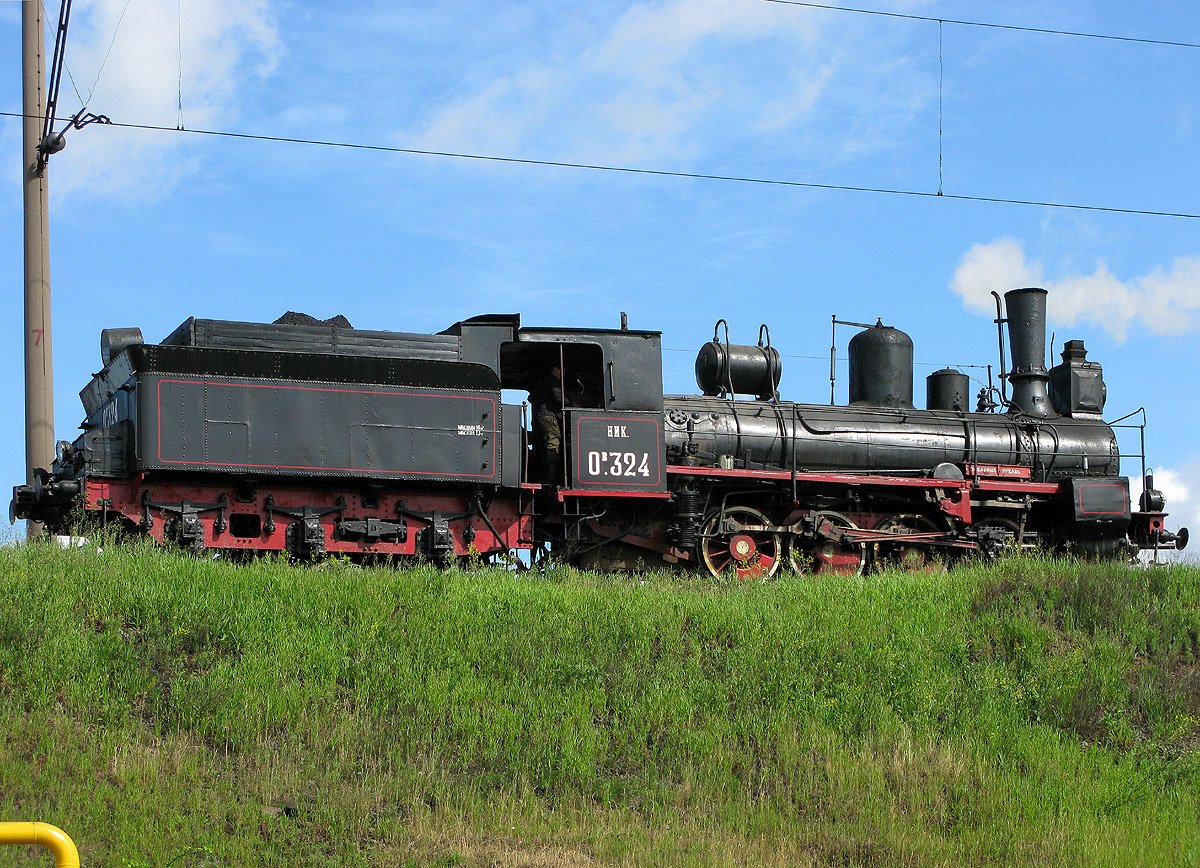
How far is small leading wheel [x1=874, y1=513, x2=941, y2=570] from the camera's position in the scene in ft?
53.9

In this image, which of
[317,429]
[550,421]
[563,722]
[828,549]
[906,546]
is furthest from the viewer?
[906,546]

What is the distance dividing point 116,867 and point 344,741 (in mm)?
1843

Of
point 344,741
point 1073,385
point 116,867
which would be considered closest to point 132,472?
point 344,741

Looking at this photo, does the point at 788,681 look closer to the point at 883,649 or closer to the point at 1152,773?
the point at 883,649

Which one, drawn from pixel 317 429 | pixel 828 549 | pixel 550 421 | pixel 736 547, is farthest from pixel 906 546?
pixel 317 429

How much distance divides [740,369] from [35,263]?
8538 millimetres

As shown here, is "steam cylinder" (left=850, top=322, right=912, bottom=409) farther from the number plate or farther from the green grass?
the green grass

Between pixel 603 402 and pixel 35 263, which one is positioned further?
pixel 603 402

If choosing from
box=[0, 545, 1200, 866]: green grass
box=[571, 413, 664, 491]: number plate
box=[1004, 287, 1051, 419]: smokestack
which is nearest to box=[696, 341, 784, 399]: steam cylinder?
box=[571, 413, 664, 491]: number plate

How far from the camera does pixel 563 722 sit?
29.9 feet

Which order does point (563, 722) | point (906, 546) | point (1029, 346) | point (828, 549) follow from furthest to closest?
point (1029, 346) → point (906, 546) → point (828, 549) → point (563, 722)

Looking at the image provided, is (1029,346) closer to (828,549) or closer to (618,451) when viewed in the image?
(828,549)

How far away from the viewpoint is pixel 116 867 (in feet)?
23.0

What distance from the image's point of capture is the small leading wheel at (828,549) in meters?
16.1
